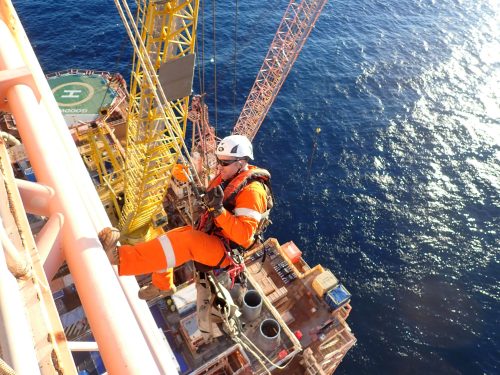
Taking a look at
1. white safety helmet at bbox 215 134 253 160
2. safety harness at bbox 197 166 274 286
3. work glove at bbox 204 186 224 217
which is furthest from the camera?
white safety helmet at bbox 215 134 253 160

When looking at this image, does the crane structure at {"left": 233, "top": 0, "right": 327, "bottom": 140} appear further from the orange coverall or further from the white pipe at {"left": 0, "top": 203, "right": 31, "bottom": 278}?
the white pipe at {"left": 0, "top": 203, "right": 31, "bottom": 278}

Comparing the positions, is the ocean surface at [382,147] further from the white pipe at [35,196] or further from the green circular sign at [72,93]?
the white pipe at [35,196]

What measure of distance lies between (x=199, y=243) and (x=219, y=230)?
1032 millimetres

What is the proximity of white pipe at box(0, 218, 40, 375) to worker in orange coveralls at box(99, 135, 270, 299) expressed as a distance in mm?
4323

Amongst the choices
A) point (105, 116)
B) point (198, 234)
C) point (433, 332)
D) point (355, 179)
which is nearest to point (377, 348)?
point (433, 332)

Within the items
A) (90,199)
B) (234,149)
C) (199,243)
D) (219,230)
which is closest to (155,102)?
(234,149)

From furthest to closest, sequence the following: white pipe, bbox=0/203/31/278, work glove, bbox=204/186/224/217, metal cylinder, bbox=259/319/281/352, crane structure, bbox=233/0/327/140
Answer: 1. crane structure, bbox=233/0/327/140
2. metal cylinder, bbox=259/319/281/352
3. work glove, bbox=204/186/224/217
4. white pipe, bbox=0/203/31/278

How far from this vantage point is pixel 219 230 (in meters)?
11.0

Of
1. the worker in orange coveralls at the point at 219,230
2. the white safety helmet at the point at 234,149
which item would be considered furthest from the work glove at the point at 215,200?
the white safety helmet at the point at 234,149

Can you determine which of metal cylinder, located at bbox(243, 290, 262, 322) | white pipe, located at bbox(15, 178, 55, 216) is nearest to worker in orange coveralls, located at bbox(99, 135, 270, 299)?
white pipe, located at bbox(15, 178, 55, 216)

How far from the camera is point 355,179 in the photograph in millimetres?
49219

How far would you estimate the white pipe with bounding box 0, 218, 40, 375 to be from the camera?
10.3ft

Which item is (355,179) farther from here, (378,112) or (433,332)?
(433,332)

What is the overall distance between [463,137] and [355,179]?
63.7ft
